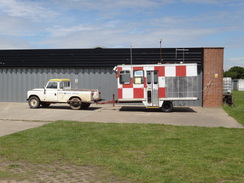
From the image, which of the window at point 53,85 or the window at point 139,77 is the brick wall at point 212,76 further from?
the window at point 53,85

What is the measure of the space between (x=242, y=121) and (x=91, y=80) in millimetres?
12288

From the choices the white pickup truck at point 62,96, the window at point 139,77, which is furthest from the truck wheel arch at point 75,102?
the window at point 139,77

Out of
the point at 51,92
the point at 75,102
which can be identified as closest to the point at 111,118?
the point at 75,102

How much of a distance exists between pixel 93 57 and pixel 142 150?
15.8 meters

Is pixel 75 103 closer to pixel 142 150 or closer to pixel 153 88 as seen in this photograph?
pixel 153 88

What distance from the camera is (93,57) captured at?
894 inches

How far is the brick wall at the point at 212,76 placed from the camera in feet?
69.4

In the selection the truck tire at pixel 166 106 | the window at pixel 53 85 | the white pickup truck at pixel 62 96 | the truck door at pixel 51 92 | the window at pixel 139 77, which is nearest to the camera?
the window at pixel 139 77

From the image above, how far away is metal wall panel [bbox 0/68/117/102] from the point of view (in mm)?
22719

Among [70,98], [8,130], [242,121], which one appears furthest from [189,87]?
[8,130]

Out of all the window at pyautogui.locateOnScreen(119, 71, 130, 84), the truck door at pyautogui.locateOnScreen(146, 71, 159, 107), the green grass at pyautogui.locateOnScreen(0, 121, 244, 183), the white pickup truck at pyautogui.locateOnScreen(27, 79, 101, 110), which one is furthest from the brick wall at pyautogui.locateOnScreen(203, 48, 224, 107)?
the green grass at pyautogui.locateOnScreen(0, 121, 244, 183)

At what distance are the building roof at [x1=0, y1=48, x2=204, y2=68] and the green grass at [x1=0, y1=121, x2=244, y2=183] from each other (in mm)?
11417

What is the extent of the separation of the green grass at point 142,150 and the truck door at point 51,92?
7.99 m

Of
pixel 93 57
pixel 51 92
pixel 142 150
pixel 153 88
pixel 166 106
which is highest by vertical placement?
pixel 93 57
